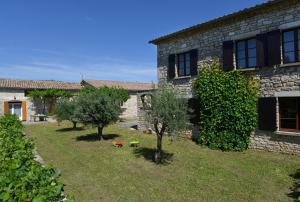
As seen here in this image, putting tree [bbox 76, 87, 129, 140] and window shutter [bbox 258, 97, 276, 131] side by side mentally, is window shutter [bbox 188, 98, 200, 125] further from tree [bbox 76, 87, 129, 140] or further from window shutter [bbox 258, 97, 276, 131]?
tree [bbox 76, 87, 129, 140]

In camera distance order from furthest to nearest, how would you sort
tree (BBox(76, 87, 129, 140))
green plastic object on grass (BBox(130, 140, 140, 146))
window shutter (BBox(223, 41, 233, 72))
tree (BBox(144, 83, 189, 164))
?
tree (BBox(76, 87, 129, 140))
green plastic object on grass (BBox(130, 140, 140, 146))
window shutter (BBox(223, 41, 233, 72))
tree (BBox(144, 83, 189, 164))

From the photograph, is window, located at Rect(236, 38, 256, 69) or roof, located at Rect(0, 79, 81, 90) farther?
roof, located at Rect(0, 79, 81, 90)

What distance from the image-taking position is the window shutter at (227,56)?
12.1 metres

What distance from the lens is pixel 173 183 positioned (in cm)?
755

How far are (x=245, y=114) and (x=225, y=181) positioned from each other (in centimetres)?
454

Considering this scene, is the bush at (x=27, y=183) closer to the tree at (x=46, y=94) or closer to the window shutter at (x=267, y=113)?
the window shutter at (x=267, y=113)

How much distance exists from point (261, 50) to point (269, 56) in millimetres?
431

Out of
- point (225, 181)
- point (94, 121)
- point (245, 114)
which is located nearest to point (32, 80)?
point (94, 121)

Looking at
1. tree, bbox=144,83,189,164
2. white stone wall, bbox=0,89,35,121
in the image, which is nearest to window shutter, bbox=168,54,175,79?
tree, bbox=144,83,189,164

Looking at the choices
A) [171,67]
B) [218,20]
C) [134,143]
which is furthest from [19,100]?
[218,20]

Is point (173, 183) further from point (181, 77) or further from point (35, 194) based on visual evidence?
point (181, 77)

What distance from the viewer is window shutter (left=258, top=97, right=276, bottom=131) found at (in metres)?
10.7

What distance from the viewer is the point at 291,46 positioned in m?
10.4

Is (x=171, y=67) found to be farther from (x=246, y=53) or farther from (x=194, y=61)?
(x=246, y=53)
